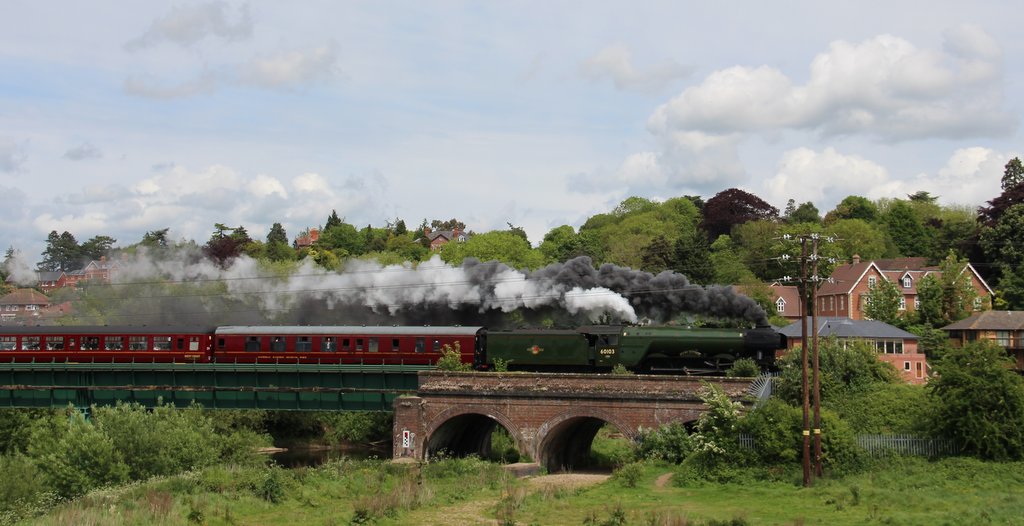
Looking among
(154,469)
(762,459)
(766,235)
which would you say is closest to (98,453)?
(154,469)

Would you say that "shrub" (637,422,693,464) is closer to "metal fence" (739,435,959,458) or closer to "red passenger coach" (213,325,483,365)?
"metal fence" (739,435,959,458)

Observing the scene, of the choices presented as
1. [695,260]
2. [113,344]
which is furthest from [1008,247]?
[113,344]

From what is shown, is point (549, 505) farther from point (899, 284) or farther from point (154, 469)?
point (899, 284)

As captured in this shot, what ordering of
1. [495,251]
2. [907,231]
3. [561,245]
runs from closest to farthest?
[495,251] → [561,245] → [907,231]

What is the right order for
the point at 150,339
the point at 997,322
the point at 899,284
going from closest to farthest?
the point at 150,339
the point at 997,322
the point at 899,284

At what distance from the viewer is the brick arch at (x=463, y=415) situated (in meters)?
47.9

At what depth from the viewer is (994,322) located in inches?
2633

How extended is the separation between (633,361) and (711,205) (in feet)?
266

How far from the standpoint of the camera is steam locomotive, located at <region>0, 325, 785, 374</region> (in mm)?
48875

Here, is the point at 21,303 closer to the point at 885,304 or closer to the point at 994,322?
the point at 885,304

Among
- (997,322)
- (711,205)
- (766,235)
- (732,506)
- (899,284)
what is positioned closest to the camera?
(732,506)

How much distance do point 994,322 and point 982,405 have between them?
31912 mm

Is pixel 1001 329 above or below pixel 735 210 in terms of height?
below

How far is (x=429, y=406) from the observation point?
49281 millimetres
